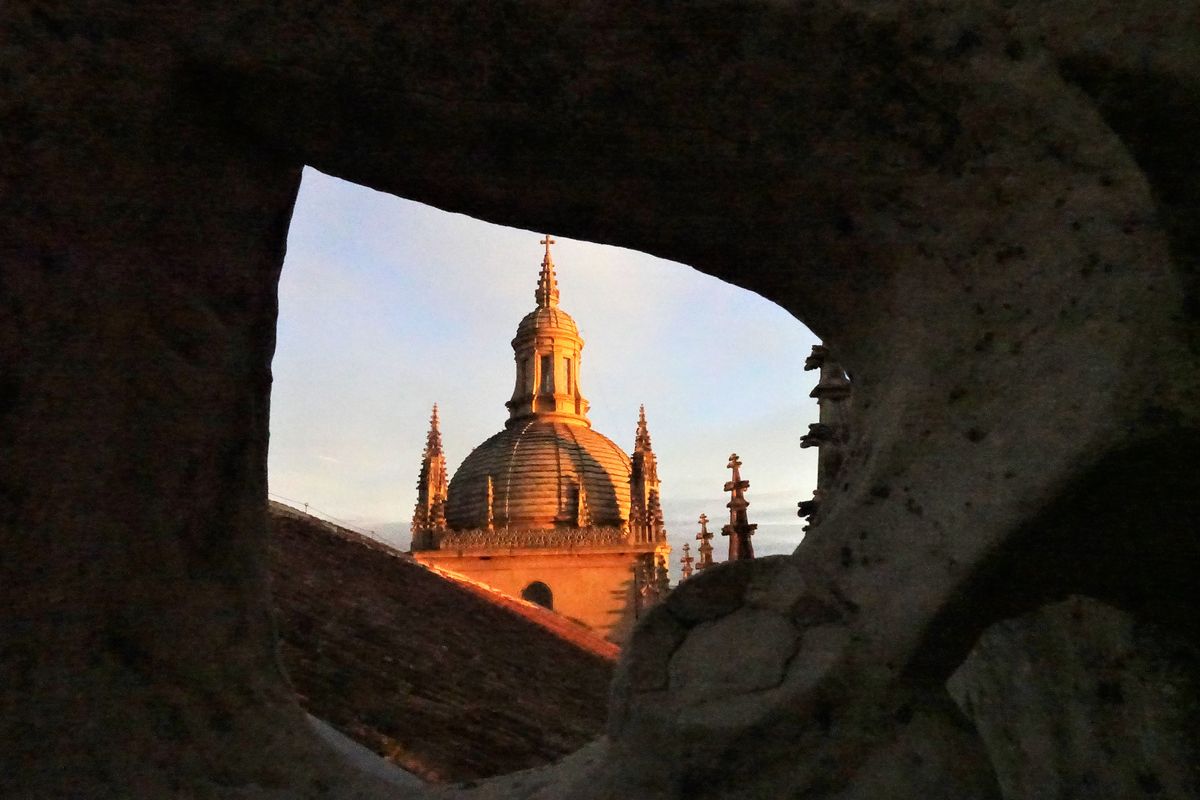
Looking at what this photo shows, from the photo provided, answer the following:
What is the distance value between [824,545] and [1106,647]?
2.70 ft

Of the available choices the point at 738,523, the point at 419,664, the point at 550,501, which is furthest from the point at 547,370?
the point at 419,664

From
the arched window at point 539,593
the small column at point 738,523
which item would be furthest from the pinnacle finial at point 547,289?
the small column at point 738,523

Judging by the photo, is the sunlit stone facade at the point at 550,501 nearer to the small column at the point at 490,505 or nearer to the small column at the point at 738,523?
the small column at the point at 490,505

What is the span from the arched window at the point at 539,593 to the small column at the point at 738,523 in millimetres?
12212

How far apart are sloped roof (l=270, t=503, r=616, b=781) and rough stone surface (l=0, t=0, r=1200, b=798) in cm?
237

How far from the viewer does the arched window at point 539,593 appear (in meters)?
25.3

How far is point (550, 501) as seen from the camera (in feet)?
94.3

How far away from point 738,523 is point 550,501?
52.2ft

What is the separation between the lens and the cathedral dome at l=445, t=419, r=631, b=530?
94.0ft

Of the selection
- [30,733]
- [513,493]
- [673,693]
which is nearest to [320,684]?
[30,733]

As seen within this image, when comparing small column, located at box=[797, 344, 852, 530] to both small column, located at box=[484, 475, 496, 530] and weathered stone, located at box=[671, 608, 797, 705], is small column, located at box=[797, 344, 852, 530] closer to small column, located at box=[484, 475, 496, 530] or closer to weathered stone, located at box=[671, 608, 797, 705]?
weathered stone, located at box=[671, 608, 797, 705]

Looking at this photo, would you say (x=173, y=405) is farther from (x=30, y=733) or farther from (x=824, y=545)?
(x=824, y=545)

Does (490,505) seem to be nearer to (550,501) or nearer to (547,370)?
(550,501)

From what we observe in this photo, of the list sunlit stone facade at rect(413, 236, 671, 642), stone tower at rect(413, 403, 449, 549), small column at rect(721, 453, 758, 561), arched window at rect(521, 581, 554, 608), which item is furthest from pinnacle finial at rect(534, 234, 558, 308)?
small column at rect(721, 453, 758, 561)
